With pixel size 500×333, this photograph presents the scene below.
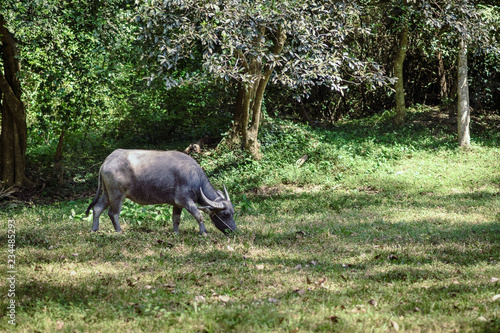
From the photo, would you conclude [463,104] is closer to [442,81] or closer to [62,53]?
[442,81]

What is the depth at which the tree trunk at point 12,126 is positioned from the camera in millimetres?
14219

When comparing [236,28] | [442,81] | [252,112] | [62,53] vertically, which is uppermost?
[236,28]

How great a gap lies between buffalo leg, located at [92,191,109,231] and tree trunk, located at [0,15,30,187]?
749 cm

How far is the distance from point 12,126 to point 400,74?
13665mm

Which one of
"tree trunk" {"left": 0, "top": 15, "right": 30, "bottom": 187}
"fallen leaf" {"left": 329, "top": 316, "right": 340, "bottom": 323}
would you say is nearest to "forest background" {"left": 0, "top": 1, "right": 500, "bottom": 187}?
"tree trunk" {"left": 0, "top": 15, "right": 30, "bottom": 187}

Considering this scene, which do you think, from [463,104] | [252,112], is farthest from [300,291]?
[463,104]

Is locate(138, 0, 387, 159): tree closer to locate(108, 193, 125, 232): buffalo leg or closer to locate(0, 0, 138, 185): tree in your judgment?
locate(0, 0, 138, 185): tree

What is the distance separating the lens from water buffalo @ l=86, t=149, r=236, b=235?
321 inches

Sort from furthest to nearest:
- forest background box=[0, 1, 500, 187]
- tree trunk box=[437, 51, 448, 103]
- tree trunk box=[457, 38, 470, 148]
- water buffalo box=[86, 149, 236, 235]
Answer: tree trunk box=[437, 51, 448, 103] → tree trunk box=[457, 38, 470, 148] → forest background box=[0, 1, 500, 187] → water buffalo box=[86, 149, 236, 235]

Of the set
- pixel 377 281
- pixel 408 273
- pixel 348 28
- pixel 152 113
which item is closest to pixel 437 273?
pixel 408 273

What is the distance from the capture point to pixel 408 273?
627 cm

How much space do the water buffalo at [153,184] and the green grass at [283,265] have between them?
0.49 meters

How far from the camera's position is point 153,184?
817cm

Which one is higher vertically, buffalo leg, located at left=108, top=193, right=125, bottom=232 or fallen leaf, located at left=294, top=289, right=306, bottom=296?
buffalo leg, located at left=108, top=193, right=125, bottom=232
